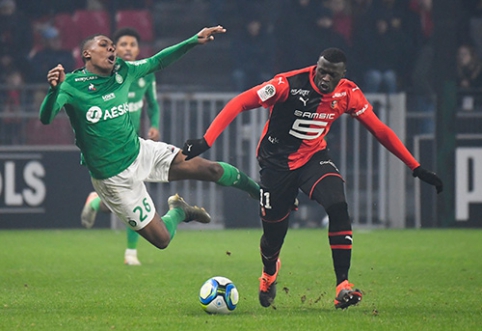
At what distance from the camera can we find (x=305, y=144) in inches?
316

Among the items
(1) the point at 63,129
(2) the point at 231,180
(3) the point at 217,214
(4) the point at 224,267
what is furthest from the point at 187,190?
(2) the point at 231,180

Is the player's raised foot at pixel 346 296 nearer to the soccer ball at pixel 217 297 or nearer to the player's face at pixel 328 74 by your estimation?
the soccer ball at pixel 217 297

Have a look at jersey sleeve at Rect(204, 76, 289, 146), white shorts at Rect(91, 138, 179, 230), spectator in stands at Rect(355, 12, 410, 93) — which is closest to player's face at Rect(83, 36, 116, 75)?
white shorts at Rect(91, 138, 179, 230)

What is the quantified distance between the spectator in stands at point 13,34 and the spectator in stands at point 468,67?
7.77m

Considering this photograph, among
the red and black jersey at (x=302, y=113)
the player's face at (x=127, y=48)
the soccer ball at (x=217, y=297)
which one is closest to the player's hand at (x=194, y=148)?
the red and black jersey at (x=302, y=113)

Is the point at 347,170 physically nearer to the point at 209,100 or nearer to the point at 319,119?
the point at 209,100

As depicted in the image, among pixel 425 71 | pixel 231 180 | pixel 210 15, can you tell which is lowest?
pixel 231 180

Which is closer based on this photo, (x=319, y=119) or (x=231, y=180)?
(x=319, y=119)

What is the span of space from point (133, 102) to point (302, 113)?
389cm

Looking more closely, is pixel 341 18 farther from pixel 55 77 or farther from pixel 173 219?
pixel 55 77

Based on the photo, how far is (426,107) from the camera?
56.6ft

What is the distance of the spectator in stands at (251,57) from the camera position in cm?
1808

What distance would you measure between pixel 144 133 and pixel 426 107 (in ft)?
15.9

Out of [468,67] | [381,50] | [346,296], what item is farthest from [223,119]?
[468,67]
